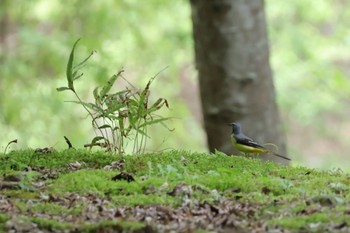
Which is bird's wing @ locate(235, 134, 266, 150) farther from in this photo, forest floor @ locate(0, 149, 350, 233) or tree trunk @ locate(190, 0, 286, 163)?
tree trunk @ locate(190, 0, 286, 163)

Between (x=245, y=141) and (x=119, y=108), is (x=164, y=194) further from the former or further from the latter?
(x=245, y=141)

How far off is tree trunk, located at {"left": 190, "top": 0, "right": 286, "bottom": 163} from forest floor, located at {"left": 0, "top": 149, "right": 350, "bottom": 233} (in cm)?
219

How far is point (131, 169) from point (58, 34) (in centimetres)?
809

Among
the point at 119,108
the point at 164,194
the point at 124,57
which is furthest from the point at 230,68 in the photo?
the point at 124,57

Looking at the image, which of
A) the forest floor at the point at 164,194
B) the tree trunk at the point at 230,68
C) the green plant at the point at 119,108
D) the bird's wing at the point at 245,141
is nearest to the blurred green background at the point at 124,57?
the tree trunk at the point at 230,68

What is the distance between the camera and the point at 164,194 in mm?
3666

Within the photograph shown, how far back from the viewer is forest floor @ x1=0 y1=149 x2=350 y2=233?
10.4 feet

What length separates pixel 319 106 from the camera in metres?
14.7

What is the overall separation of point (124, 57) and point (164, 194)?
965cm

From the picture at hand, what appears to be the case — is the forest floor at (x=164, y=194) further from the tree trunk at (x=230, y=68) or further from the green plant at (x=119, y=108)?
the tree trunk at (x=230, y=68)

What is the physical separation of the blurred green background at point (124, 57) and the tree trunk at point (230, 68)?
3.33 metres

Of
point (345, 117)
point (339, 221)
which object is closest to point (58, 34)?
point (339, 221)

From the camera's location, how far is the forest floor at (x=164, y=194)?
10.4 ft

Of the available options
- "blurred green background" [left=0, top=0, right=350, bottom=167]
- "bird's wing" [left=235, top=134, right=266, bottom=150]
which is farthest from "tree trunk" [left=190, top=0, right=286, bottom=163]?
"blurred green background" [left=0, top=0, right=350, bottom=167]
